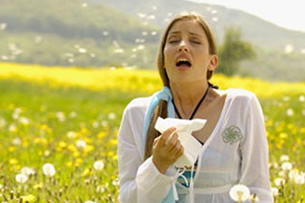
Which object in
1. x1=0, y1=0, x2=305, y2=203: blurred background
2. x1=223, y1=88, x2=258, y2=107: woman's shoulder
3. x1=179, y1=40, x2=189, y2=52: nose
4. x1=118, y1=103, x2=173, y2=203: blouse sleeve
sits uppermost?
x1=179, y1=40, x2=189, y2=52: nose

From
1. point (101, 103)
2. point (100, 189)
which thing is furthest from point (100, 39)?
point (100, 189)

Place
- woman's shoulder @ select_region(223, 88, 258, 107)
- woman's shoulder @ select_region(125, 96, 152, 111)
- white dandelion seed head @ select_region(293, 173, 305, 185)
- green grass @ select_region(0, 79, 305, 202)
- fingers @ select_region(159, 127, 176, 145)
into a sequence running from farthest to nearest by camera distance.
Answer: green grass @ select_region(0, 79, 305, 202)
white dandelion seed head @ select_region(293, 173, 305, 185)
woman's shoulder @ select_region(125, 96, 152, 111)
woman's shoulder @ select_region(223, 88, 258, 107)
fingers @ select_region(159, 127, 176, 145)

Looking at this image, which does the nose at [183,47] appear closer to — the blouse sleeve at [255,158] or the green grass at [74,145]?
the blouse sleeve at [255,158]

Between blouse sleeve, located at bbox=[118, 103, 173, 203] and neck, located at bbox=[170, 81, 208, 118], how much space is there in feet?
0.59

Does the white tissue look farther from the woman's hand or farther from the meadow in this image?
the meadow

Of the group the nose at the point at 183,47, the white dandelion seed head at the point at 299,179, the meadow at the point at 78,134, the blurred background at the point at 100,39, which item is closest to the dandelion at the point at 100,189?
the meadow at the point at 78,134

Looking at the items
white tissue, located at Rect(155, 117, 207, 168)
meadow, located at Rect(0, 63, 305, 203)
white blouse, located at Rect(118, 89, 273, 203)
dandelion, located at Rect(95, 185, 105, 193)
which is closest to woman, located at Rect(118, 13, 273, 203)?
white blouse, located at Rect(118, 89, 273, 203)

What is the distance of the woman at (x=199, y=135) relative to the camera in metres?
3.03

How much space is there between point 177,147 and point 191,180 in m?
0.26

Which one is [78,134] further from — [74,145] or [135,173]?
[135,173]

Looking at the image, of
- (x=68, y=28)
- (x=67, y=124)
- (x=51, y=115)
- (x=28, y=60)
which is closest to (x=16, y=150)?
(x=67, y=124)

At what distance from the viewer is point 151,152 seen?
308 centimetres

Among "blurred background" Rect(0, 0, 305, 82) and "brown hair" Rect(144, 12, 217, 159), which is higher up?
"brown hair" Rect(144, 12, 217, 159)

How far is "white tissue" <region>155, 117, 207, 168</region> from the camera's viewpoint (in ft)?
9.20
